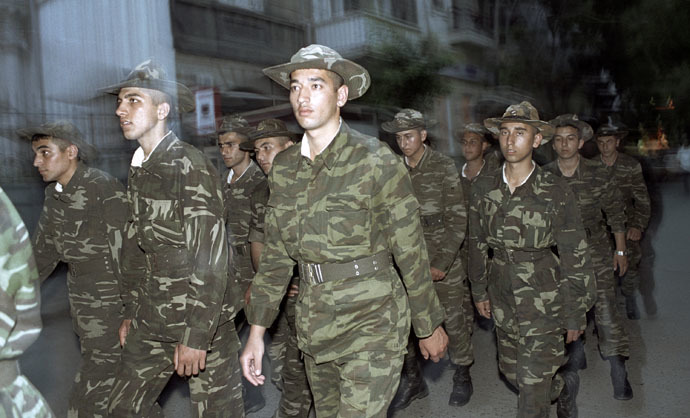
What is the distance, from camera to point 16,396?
1.65 meters

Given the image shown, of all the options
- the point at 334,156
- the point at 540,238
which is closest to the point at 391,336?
the point at 334,156

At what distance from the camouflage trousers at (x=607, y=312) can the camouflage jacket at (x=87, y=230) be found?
351 centimetres

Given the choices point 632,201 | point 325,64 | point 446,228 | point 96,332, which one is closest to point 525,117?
point 446,228

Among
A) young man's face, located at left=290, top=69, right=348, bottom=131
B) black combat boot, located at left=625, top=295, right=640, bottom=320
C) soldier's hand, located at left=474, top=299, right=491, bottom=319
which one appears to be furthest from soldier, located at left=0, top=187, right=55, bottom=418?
black combat boot, located at left=625, top=295, right=640, bottom=320

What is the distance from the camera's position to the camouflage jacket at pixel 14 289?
162 centimetres

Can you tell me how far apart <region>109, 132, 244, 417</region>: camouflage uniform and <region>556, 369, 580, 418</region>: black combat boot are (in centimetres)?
212

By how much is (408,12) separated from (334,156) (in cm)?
1170

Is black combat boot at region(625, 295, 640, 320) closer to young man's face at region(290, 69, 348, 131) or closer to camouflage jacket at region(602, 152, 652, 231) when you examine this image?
camouflage jacket at region(602, 152, 652, 231)

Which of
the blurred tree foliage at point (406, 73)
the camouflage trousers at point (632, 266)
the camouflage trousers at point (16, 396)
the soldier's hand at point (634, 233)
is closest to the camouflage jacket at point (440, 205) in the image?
the soldier's hand at point (634, 233)

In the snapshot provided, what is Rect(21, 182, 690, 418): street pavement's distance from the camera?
4766 mm

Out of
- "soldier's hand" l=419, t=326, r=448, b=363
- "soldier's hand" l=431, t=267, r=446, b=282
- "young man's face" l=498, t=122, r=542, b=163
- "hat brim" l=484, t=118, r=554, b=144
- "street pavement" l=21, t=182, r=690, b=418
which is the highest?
"hat brim" l=484, t=118, r=554, b=144

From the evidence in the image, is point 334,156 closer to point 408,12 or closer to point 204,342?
point 204,342

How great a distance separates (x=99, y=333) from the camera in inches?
158

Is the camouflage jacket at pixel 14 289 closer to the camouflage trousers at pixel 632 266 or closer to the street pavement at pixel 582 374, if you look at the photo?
the street pavement at pixel 582 374
